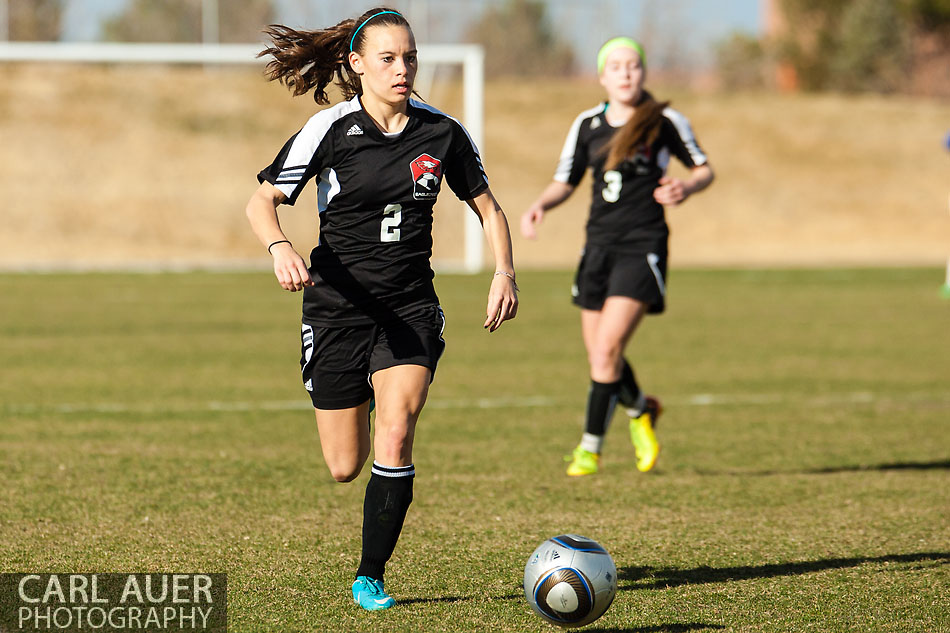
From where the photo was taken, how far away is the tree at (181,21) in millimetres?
35719

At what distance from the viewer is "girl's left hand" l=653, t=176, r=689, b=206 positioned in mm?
6891

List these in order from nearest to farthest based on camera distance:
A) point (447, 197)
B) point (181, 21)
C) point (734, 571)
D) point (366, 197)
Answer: point (366, 197)
point (734, 571)
point (447, 197)
point (181, 21)

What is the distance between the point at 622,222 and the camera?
7246 mm

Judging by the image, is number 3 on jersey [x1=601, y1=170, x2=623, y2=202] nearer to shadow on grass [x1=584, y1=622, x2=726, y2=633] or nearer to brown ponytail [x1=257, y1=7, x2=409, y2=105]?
brown ponytail [x1=257, y1=7, x2=409, y2=105]

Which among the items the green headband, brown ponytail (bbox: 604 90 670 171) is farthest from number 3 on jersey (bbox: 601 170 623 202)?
A: the green headband

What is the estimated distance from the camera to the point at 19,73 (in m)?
38.1

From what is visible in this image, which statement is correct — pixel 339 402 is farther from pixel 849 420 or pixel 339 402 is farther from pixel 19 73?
pixel 19 73

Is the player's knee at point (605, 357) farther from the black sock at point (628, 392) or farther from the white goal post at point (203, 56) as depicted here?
the white goal post at point (203, 56)

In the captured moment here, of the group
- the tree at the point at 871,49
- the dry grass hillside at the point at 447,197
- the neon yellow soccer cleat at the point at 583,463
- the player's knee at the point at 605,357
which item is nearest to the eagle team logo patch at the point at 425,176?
the player's knee at the point at 605,357

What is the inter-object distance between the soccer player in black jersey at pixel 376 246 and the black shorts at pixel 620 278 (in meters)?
2.38

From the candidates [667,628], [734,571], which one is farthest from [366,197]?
[734,571]

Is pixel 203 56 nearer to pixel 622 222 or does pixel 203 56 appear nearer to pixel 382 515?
pixel 622 222

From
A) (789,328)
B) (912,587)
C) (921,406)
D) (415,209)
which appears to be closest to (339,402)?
Answer: (415,209)

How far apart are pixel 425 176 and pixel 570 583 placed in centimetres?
159
